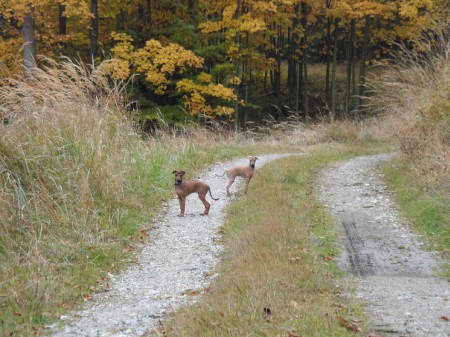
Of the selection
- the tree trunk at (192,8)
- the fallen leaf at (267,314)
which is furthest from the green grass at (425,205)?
the tree trunk at (192,8)

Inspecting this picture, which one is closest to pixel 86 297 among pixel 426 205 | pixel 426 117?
pixel 426 205

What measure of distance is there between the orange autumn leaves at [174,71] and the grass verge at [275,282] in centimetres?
1132

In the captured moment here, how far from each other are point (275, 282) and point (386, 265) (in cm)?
193

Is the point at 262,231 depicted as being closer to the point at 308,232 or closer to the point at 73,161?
the point at 308,232

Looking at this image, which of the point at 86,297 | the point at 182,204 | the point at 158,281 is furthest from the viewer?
the point at 182,204

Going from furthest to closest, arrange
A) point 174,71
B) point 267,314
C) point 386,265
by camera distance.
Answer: point 174,71 < point 386,265 < point 267,314

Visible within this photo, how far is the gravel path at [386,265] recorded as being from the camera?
15.2ft

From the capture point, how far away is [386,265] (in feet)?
21.0

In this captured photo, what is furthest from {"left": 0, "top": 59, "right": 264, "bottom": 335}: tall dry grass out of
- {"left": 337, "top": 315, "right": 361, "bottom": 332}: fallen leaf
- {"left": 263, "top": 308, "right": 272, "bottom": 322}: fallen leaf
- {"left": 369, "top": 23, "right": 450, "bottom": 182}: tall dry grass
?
{"left": 369, "top": 23, "right": 450, "bottom": 182}: tall dry grass

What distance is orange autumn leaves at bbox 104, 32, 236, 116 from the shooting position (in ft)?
62.2

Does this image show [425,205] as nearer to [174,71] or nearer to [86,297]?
[86,297]

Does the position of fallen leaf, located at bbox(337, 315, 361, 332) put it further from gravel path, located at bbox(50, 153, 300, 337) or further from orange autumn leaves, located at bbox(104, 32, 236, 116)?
orange autumn leaves, located at bbox(104, 32, 236, 116)

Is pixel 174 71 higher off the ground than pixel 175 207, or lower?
higher

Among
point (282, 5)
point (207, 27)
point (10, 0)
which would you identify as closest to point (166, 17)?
point (207, 27)
